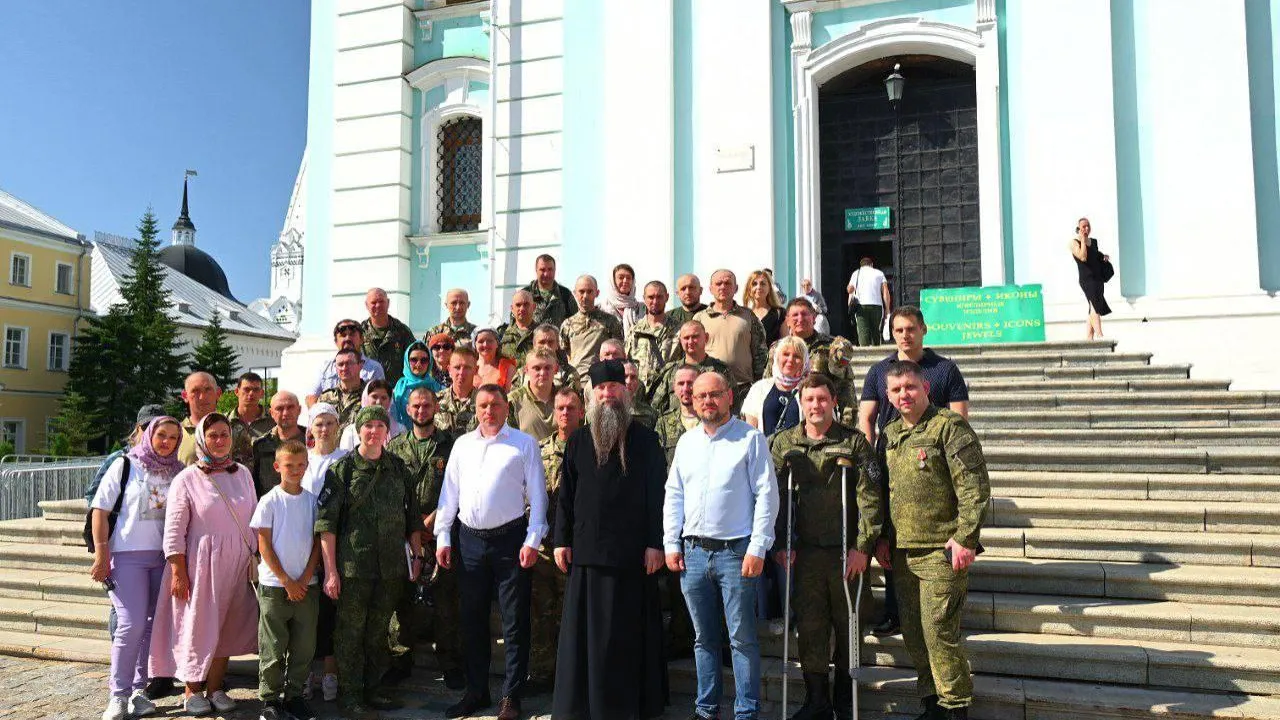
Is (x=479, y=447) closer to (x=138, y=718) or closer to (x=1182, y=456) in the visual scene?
(x=138, y=718)

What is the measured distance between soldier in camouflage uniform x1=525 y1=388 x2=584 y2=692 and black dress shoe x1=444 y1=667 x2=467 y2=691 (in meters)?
0.49

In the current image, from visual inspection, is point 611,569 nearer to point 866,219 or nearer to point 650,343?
point 650,343

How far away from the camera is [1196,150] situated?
11992mm

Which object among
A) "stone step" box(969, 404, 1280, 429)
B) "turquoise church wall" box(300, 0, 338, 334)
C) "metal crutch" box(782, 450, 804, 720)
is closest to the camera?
"metal crutch" box(782, 450, 804, 720)

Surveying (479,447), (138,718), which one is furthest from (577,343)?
(138,718)

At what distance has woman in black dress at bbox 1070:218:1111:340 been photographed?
11516 millimetres

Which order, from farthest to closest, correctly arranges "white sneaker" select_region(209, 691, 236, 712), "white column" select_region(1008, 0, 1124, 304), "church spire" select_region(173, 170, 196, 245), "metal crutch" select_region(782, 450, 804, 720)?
"church spire" select_region(173, 170, 196, 245) → "white column" select_region(1008, 0, 1124, 304) → "white sneaker" select_region(209, 691, 236, 712) → "metal crutch" select_region(782, 450, 804, 720)

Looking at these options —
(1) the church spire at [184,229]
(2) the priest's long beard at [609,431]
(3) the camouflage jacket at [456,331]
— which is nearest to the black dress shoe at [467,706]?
(2) the priest's long beard at [609,431]

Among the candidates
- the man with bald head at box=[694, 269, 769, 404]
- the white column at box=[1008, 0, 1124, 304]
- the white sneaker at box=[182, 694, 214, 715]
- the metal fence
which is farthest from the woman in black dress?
the metal fence

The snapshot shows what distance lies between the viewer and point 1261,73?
12.0 meters

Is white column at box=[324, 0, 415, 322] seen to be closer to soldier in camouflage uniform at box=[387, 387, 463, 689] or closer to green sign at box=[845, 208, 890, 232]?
green sign at box=[845, 208, 890, 232]

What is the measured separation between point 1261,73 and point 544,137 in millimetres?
9505

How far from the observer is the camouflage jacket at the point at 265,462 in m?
6.85

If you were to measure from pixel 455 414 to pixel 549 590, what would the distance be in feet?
5.27
